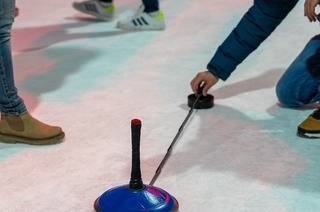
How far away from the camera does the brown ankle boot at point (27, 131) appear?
1541mm

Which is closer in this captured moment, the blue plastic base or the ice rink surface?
the blue plastic base

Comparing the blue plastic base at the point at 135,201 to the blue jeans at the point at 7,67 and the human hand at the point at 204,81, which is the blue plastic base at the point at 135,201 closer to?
the blue jeans at the point at 7,67

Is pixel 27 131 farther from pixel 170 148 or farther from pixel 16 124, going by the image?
pixel 170 148

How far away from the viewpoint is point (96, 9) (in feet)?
9.11

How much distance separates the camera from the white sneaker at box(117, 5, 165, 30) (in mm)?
2646

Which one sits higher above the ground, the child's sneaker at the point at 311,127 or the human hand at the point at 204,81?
the human hand at the point at 204,81

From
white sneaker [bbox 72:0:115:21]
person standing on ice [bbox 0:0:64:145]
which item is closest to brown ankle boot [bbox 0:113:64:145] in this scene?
person standing on ice [bbox 0:0:64:145]

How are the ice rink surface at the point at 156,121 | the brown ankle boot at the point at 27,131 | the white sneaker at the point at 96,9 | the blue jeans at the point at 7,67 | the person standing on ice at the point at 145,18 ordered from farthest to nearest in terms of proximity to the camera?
the white sneaker at the point at 96,9 < the person standing on ice at the point at 145,18 < the brown ankle boot at the point at 27,131 < the blue jeans at the point at 7,67 < the ice rink surface at the point at 156,121

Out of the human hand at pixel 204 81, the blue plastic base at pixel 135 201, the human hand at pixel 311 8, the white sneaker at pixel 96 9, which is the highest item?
the human hand at pixel 311 8

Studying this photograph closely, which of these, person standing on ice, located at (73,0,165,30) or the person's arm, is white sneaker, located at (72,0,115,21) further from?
the person's arm

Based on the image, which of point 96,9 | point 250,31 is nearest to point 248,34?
point 250,31

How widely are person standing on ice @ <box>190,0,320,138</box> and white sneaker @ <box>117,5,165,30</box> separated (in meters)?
0.98

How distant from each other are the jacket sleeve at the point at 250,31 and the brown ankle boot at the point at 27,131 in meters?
0.45

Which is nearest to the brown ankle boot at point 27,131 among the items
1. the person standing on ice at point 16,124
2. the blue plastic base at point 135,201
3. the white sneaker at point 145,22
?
the person standing on ice at point 16,124
